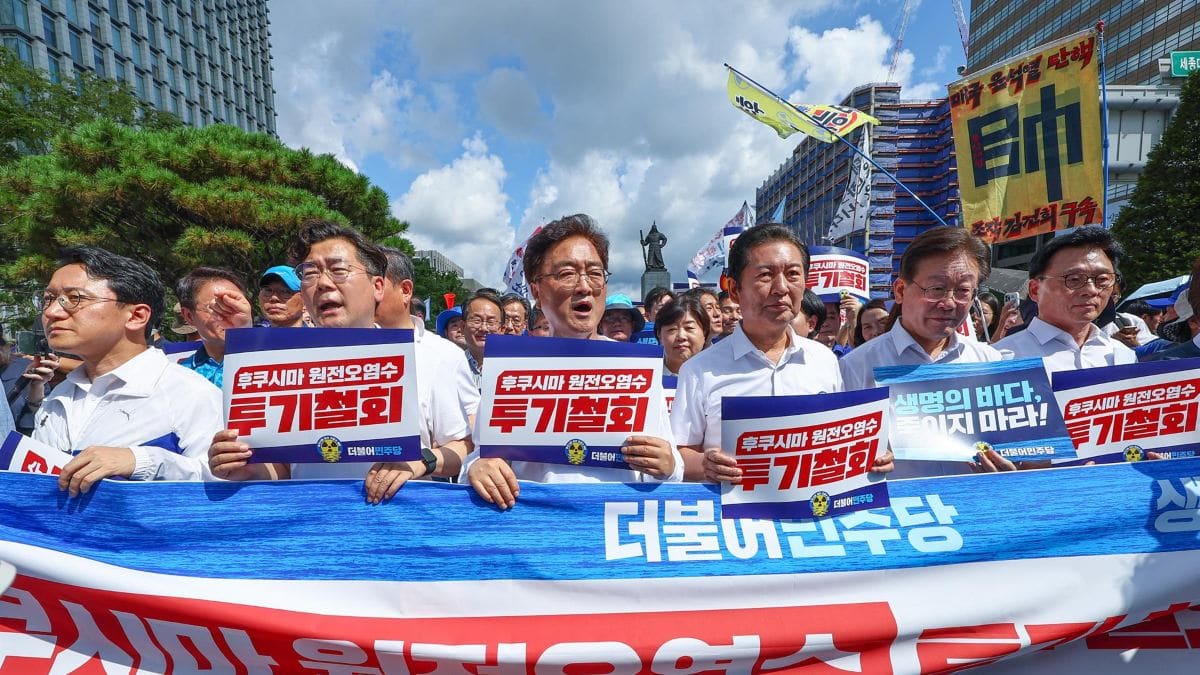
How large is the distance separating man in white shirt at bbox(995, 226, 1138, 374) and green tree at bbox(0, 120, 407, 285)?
13.1 metres

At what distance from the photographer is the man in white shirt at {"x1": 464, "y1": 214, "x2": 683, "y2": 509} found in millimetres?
2068

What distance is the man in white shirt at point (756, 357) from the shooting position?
2.44 metres

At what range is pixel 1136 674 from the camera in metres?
2.08

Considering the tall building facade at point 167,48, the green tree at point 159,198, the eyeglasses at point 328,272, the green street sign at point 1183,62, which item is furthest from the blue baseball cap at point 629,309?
the tall building facade at point 167,48

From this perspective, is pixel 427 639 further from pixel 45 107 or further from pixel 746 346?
pixel 45 107

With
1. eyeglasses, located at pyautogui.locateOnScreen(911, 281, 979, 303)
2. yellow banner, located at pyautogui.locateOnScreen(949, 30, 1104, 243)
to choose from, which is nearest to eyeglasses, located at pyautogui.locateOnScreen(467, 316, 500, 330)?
eyeglasses, located at pyautogui.locateOnScreen(911, 281, 979, 303)

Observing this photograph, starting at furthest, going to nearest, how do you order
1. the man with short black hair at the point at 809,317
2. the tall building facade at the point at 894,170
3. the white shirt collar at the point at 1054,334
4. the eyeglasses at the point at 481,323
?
the tall building facade at the point at 894,170, the eyeglasses at the point at 481,323, the man with short black hair at the point at 809,317, the white shirt collar at the point at 1054,334

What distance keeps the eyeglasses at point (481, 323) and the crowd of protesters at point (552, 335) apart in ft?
7.91

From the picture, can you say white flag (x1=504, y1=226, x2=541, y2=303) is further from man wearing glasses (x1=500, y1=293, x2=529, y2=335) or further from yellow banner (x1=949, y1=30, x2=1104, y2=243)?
yellow banner (x1=949, y1=30, x2=1104, y2=243)

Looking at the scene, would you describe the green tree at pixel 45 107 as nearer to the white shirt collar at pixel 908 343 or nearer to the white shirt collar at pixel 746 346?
the white shirt collar at pixel 746 346

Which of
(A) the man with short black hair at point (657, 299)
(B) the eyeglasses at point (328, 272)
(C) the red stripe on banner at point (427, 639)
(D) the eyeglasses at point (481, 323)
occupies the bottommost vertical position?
(C) the red stripe on banner at point (427, 639)

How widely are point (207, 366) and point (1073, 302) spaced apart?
4.72m

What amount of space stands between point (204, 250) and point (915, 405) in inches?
566

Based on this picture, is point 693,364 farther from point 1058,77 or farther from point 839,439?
point 1058,77
